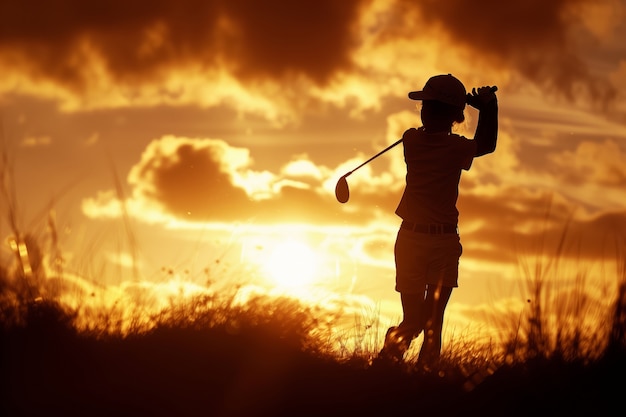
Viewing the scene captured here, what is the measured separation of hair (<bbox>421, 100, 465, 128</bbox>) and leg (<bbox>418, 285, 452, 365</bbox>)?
1.24 meters

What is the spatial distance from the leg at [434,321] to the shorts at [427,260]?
7 cm

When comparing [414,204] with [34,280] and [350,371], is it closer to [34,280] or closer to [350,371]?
[350,371]

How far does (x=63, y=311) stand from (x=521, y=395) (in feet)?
10.2

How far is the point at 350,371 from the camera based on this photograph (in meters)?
5.90

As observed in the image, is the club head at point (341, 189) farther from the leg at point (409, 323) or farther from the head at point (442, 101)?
the leg at point (409, 323)

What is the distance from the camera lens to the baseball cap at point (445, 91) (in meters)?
6.48

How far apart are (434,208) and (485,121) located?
2.48 ft

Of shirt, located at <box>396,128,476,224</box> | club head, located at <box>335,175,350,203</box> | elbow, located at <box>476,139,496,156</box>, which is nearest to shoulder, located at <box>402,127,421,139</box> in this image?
shirt, located at <box>396,128,476,224</box>

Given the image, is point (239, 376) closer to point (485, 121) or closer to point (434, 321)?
point (434, 321)

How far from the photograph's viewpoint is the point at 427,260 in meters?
6.54

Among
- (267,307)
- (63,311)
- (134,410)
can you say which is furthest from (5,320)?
(267,307)

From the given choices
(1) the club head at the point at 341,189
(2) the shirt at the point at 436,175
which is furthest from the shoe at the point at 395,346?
(1) the club head at the point at 341,189

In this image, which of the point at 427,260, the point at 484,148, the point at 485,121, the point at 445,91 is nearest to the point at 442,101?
the point at 445,91

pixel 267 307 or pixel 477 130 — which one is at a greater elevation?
pixel 477 130
